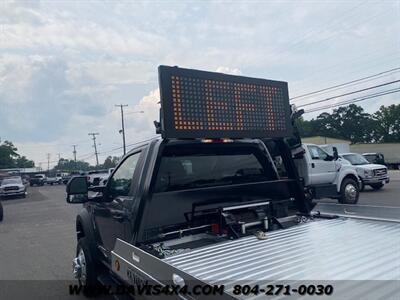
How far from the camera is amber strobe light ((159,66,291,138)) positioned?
357cm

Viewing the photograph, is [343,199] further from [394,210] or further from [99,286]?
[99,286]

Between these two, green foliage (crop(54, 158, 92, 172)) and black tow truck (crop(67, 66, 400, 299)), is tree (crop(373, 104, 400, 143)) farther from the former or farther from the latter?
green foliage (crop(54, 158, 92, 172))

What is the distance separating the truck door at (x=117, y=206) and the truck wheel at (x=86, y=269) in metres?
0.27

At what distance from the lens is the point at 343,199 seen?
42.1 feet

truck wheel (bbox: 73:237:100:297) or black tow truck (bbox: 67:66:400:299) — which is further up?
black tow truck (bbox: 67:66:400:299)

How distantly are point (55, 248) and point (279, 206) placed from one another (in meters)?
6.11

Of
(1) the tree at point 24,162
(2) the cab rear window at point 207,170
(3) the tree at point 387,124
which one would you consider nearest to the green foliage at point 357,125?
(3) the tree at point 387,124

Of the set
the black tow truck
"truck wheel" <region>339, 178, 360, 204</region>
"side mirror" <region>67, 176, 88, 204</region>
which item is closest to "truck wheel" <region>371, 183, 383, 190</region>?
"truck wheel" <region>339, 178, 360, 204</region>

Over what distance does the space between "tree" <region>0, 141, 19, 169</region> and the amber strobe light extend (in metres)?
119

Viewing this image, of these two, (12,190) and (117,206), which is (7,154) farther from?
(117,206)

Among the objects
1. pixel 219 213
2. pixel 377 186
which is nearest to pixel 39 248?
pixel 219 213

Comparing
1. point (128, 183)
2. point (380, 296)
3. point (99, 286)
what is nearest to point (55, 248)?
point (99, 286)

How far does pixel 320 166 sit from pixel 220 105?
9954 millimetres

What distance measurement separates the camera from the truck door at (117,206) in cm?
377
